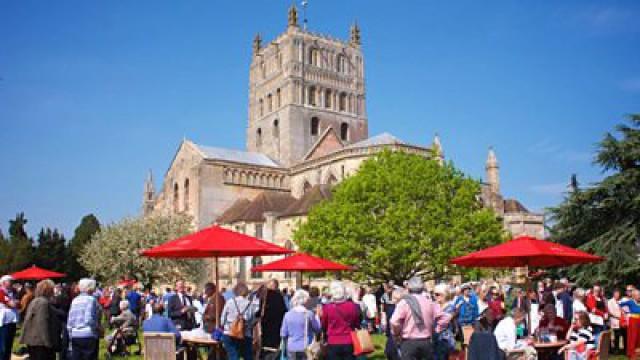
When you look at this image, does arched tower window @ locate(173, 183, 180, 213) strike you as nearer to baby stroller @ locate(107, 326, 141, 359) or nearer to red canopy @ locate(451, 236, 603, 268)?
baby stroller @ locate(107, 326, 141, 359)

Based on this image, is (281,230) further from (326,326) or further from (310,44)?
(326,326)

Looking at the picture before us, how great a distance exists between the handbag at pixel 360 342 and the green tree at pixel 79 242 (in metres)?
49.9

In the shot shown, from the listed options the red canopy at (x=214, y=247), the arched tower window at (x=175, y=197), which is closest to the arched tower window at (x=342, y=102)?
the arched tower window at (x=175, y=197)

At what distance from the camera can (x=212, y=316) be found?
37.6 feet

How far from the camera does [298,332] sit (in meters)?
9.04

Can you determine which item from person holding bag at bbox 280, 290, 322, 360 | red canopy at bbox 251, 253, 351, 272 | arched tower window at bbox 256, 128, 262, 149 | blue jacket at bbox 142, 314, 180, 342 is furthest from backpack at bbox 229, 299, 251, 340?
arched tower window at bbox 256, 128, 262, 149

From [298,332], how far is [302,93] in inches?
2173

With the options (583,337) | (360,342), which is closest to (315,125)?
(583,337)

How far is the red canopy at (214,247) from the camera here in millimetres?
11234

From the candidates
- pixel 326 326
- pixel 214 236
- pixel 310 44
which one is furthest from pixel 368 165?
pixel 310 44

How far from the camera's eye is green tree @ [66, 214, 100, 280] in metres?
→ 54.8

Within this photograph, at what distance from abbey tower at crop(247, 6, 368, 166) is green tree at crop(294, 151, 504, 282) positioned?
1128 inches

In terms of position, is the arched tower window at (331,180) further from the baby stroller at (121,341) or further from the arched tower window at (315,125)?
the baby stroller at (121,341)

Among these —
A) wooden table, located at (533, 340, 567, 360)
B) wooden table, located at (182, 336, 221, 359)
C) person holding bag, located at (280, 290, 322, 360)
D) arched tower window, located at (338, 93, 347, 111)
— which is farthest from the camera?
arched tower window, located at (338, 93, 347, 111)
